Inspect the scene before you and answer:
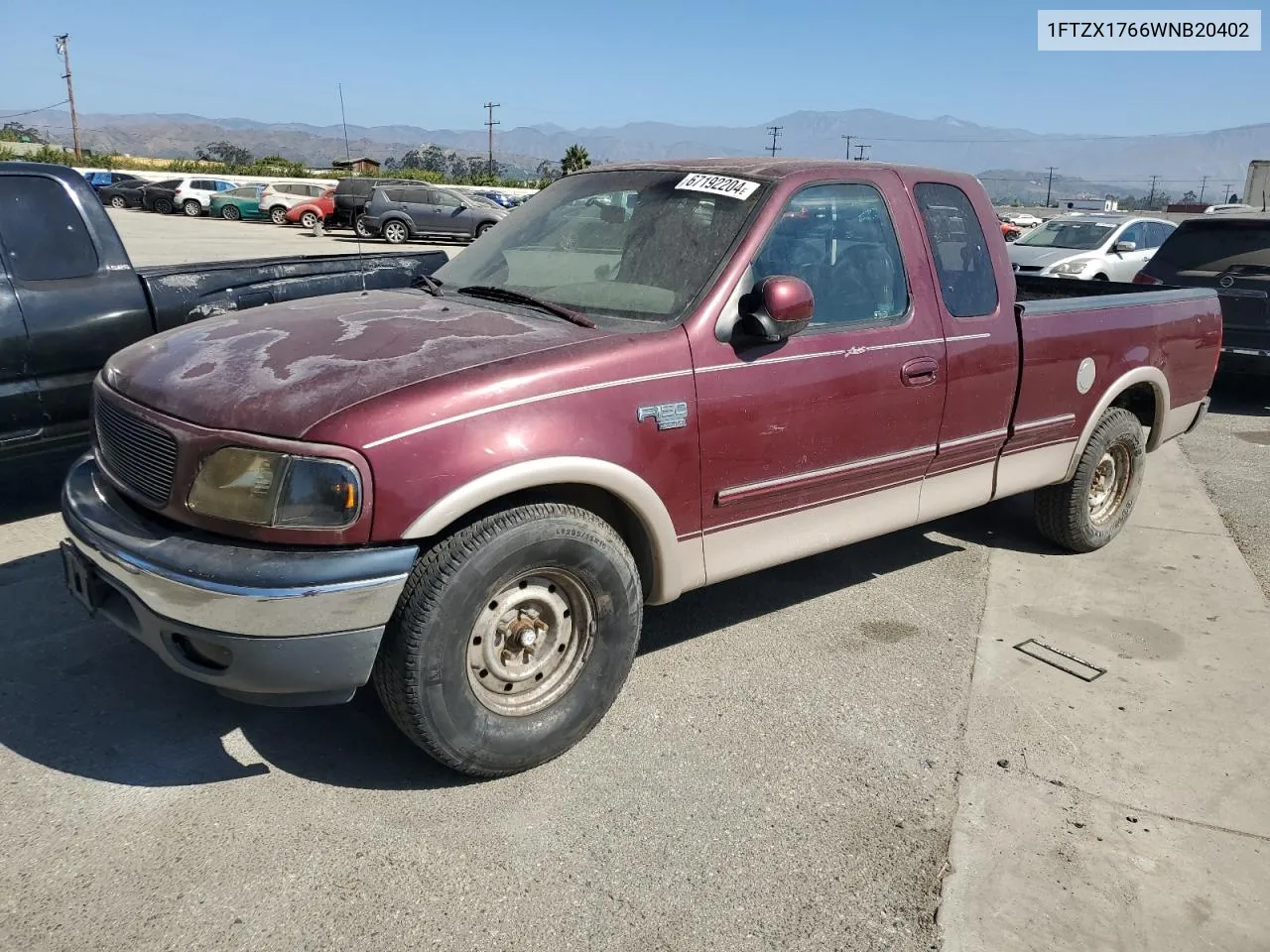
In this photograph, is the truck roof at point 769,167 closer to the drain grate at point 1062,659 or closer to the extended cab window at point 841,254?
the extended cab window at point 841,254

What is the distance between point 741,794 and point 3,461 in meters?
4.22

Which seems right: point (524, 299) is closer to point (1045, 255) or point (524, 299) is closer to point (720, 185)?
point (720, 185)

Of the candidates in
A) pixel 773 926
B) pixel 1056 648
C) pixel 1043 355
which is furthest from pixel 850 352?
pixel 773 926

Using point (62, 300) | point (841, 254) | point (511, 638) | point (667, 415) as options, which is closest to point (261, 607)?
point (511, 638)

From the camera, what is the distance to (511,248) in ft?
13.4

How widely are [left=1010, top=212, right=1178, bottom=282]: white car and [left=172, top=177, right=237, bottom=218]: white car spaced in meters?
33.4

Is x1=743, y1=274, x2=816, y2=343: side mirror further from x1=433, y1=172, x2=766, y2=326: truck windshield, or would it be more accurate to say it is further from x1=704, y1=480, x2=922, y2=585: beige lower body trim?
x1=704, y1=480, x2=922, y2=585: beige lower body trim

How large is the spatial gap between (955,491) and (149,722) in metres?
3.36

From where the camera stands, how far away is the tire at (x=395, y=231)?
2773cm

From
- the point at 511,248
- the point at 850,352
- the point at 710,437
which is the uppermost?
the point at 511,248

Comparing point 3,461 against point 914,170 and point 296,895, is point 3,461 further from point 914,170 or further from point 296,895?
point 914,170

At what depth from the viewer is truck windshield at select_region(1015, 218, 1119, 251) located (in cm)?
1516

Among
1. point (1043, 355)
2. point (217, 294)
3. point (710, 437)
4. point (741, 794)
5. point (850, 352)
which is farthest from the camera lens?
point (217, 294)

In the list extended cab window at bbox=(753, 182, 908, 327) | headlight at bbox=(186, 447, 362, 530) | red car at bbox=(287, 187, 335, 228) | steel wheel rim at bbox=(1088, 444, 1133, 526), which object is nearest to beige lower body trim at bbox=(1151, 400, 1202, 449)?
steel wheel rim at bbox=(1088, 444, 1133, 526)
